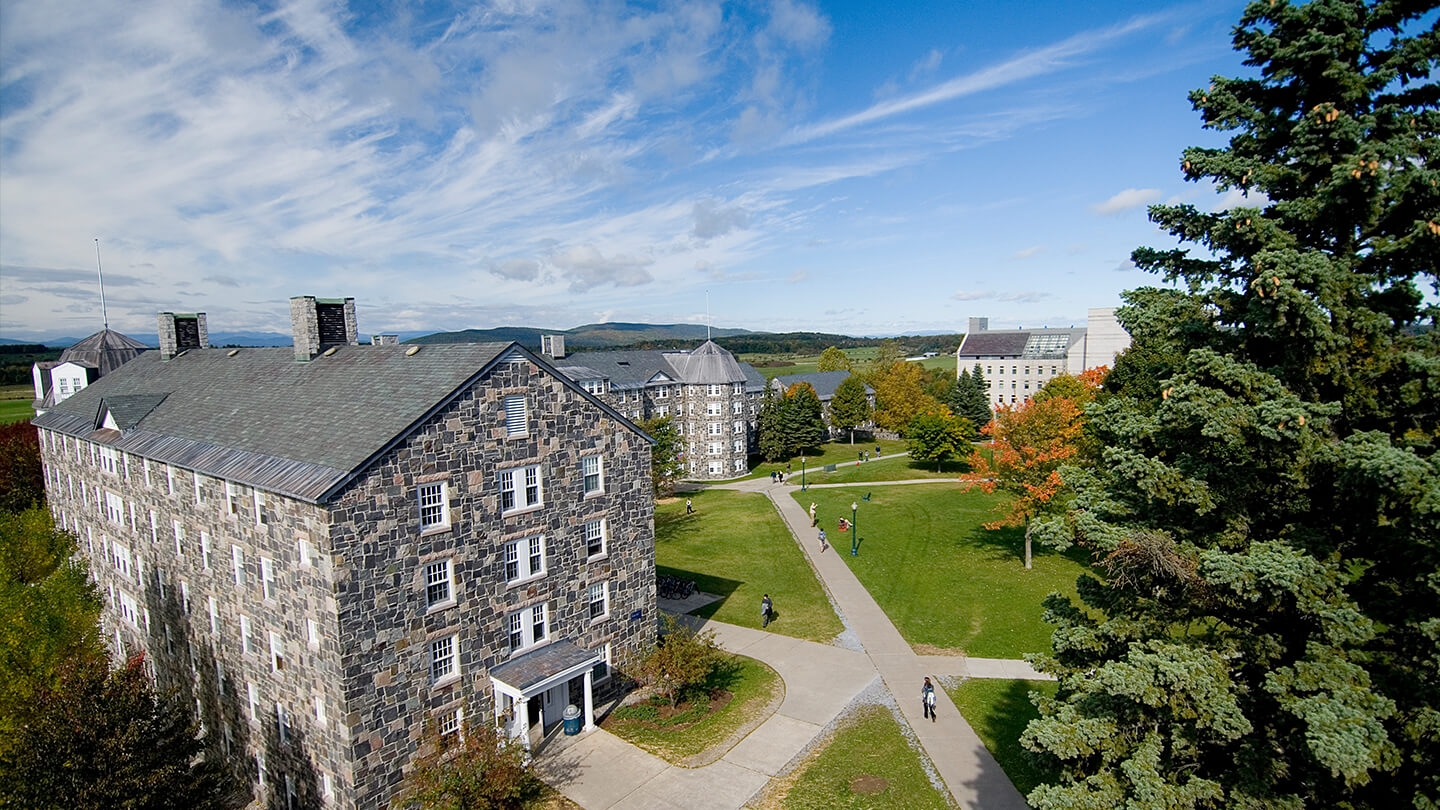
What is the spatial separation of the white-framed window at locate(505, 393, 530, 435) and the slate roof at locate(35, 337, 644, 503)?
1.42 meters

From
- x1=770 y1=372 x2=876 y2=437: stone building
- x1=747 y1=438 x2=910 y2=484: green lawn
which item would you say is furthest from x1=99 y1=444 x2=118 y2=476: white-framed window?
x1=770 y1=372 x2=876 y2=437: stone building

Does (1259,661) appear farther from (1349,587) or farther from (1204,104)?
(1204,104)

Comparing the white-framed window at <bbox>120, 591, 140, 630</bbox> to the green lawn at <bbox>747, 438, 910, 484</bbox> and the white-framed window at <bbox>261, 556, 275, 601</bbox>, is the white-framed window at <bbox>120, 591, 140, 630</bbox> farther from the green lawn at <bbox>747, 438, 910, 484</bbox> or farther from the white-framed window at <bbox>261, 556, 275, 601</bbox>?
the green lawn at <bbox>747, 438, 910, 484</bbox>

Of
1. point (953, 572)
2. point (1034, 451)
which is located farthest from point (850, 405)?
point (1034, 451)

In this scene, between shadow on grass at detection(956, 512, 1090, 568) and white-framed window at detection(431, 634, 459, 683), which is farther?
shadow on grass at detection(956, 512, 1090, 568)

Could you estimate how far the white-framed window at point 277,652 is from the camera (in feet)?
70.2

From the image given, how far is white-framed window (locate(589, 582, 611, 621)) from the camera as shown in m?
26.6

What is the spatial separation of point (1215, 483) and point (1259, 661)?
3086 mm

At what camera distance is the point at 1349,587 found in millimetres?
11914

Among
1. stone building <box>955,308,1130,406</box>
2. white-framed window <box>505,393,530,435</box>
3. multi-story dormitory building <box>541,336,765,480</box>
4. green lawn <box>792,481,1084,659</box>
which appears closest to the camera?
white-framed window <box>505,393,530,435</box>

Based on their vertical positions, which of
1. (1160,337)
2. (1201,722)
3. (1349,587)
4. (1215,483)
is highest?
(1160,337)

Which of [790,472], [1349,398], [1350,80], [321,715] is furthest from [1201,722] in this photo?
[790,472]

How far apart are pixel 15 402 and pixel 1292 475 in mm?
155095

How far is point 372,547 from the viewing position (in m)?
19.7
